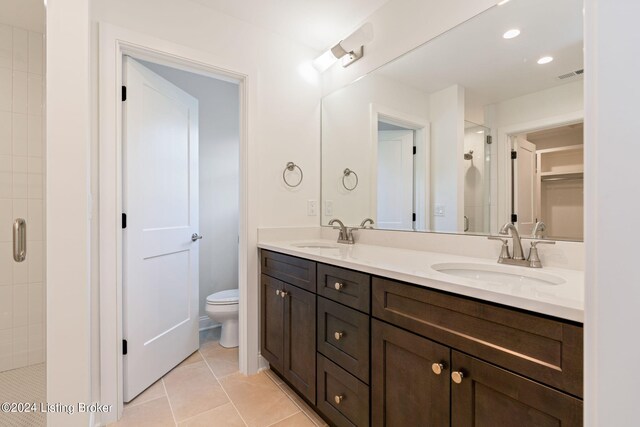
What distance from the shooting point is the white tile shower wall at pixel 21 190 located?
76.3 inches

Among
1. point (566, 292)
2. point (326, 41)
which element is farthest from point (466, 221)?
point (326, 41)

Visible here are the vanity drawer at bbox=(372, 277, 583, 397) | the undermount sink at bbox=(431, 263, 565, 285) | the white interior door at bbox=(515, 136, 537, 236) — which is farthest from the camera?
the white interior door at bbox=(515, 136, 537, 236)

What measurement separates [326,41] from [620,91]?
2.20 meters

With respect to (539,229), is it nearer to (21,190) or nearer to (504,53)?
(504,53)

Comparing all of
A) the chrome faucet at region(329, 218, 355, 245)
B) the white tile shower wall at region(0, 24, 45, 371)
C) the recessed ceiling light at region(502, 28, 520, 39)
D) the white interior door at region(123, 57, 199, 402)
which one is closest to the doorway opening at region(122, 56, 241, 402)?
the white interior door at region(123, 57, 199, 402)

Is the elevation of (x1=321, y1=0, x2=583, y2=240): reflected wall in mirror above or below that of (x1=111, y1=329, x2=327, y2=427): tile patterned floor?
above

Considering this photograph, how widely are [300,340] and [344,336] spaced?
0.41m

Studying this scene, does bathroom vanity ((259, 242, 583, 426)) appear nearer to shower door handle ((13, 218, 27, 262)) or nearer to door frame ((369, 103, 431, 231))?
door frame ((369, 103, 431, 231))

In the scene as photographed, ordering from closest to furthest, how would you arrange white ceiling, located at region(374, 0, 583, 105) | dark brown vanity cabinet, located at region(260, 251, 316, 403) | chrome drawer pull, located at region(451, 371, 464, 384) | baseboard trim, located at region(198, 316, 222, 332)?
chrome drawer pull, located at region(451, 371, 464, 384)
white ceiling, located at region(374, 0, 583, 105)
dark brown vanity cabinet, located at region(260, 251, 316, 403)
baseboard trim, located at region(198, 316, 222, 332)

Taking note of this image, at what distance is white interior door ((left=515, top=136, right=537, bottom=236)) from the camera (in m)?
1.22

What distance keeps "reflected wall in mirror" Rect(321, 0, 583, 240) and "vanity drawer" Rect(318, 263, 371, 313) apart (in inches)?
25.4

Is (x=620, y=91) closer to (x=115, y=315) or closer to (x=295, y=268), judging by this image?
(x=295, y=268)

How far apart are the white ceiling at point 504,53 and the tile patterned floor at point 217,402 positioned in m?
1.90

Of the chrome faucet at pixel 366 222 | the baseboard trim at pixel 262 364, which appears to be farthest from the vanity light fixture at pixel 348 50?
the baseboard trim at pixel 262 364
